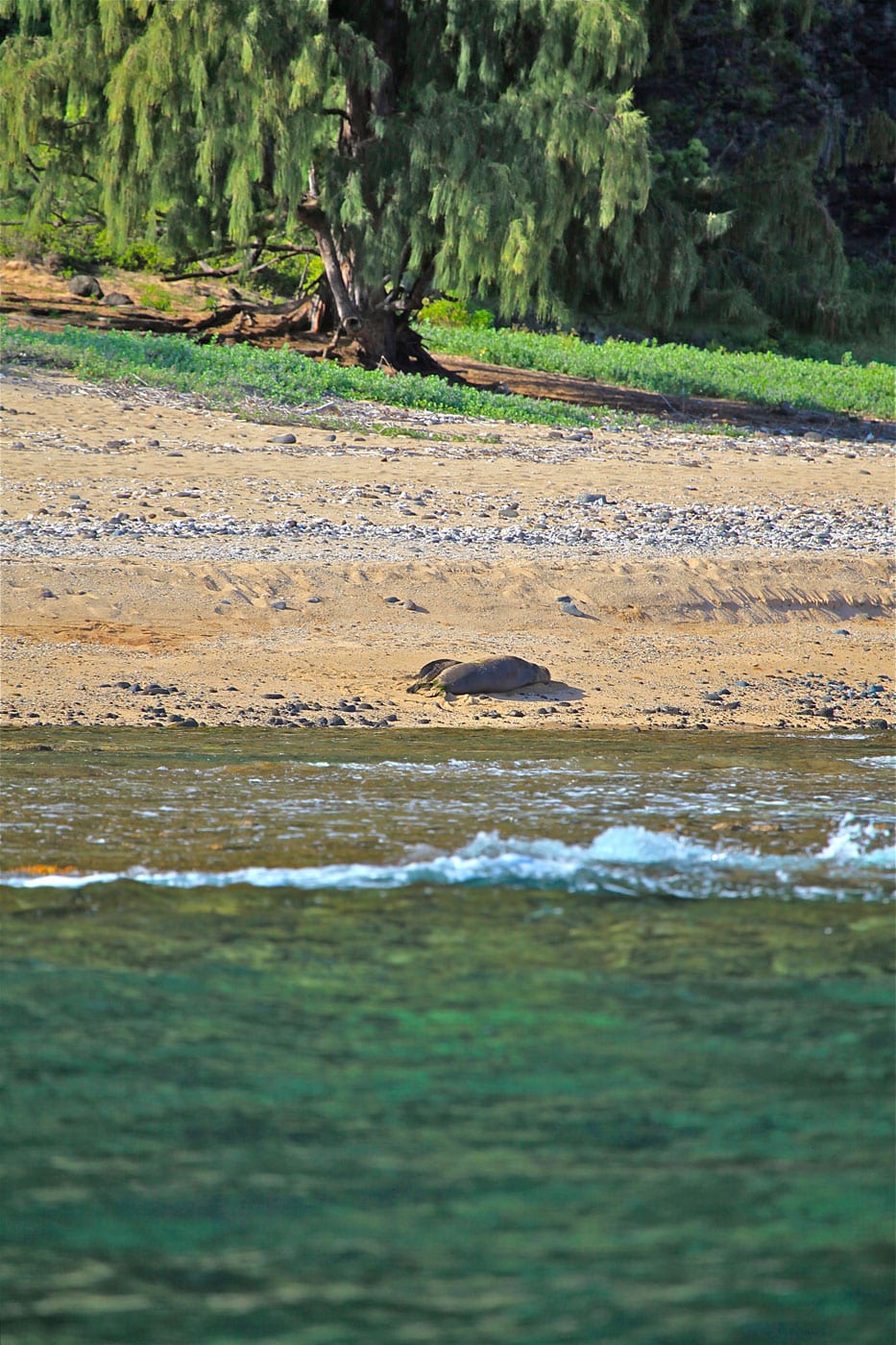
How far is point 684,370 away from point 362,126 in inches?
219

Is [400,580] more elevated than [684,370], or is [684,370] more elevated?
[684,370]

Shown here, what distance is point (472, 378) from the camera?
1827cm

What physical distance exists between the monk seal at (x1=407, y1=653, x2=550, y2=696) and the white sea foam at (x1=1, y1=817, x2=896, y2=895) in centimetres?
234

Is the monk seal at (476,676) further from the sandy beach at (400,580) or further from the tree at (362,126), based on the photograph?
the tree at (362,126)

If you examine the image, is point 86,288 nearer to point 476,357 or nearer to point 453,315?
point 476,357

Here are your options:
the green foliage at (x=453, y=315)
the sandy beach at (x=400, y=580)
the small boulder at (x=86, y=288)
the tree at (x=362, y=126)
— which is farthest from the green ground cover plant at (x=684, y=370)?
the sandy beach at (x=400, y=580)

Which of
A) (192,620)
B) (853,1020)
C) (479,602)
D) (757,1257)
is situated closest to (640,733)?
(479,602)

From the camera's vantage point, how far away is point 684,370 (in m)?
20.0

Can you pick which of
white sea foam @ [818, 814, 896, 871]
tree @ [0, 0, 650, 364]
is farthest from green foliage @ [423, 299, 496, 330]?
white sea foam @ [818, 814, 896, 871]

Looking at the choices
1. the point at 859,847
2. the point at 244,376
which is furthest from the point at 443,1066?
the point at 244,376

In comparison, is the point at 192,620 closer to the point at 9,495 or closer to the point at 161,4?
the point at 9,495

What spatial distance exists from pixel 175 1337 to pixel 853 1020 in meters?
1.70

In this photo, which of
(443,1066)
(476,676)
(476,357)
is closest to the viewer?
(443,1066)

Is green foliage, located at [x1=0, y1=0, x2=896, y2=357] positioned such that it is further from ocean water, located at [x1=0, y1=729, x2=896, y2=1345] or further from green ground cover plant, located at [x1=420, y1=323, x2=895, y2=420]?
ocean water, located at [x1=0, y1=729, x2=896, y2=1345]
